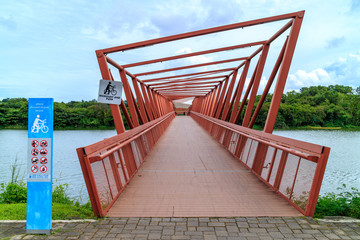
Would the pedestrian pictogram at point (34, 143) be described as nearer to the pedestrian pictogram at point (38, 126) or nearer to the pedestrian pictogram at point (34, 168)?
the pedestrian pictogram at point (38, 126)

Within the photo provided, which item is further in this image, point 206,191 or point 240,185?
point 240,185

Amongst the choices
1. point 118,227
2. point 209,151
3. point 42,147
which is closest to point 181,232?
point 118,227

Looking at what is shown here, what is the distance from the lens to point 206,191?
4305mm

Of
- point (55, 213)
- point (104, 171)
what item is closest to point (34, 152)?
point (104, 171)

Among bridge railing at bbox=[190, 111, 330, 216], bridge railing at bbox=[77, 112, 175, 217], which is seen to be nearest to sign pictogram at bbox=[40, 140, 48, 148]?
bridge railing at bbox=[77, 112, 175, 217]

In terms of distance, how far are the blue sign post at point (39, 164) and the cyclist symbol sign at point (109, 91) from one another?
2.40 m

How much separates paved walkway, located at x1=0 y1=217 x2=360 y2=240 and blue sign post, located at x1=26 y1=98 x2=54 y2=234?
220 millimetres

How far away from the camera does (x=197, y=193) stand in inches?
165

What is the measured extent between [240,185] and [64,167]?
33.3 ft

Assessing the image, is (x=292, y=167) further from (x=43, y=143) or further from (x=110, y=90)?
(x=110, y=90)

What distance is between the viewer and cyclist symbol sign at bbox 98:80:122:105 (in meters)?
5.41

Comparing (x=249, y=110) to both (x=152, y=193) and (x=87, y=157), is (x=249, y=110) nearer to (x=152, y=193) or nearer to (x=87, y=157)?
(x=152, y=193)

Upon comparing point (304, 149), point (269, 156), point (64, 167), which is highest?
point (304, 149)

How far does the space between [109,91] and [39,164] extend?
2.79 m
